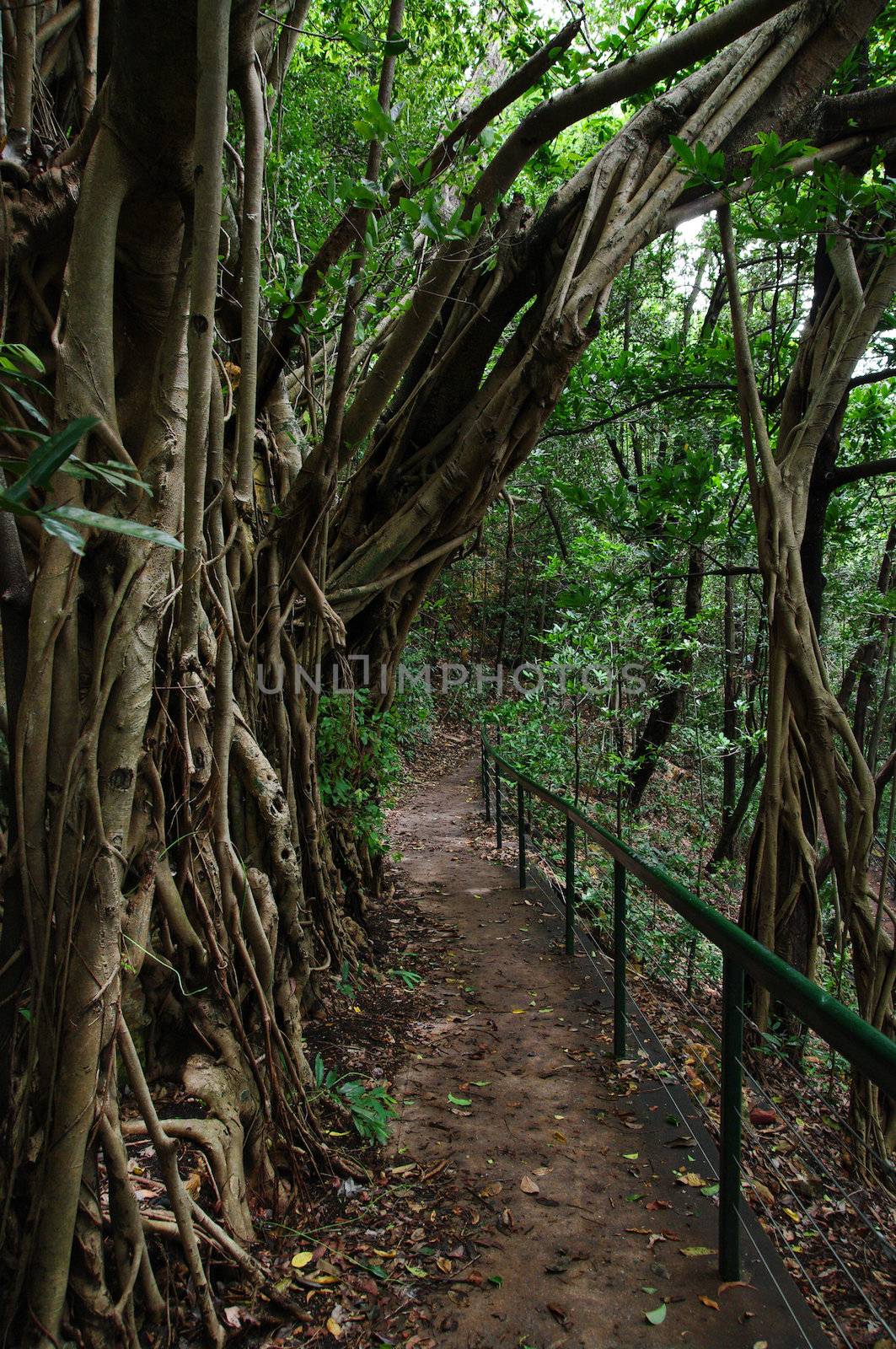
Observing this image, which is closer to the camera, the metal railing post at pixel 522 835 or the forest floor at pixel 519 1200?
the forest floor at pixel 519 1200

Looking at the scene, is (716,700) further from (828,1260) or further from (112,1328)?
(112,1328)

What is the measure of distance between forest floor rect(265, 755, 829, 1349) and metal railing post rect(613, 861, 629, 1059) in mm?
96

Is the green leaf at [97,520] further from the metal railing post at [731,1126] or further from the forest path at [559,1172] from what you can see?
the forest path at [559,1172]

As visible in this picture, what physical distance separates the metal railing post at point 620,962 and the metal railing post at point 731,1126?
39.7 inches

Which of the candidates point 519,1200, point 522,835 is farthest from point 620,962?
point 522,835

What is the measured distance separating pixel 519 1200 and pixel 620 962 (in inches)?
35.2

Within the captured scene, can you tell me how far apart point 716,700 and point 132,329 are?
10.6 metres

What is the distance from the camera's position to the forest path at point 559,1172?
5.91 feet

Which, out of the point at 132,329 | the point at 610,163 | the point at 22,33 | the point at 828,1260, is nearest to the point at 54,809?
the point at 132,329

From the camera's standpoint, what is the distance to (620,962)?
2904 mm

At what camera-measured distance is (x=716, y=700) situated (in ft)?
37.8
